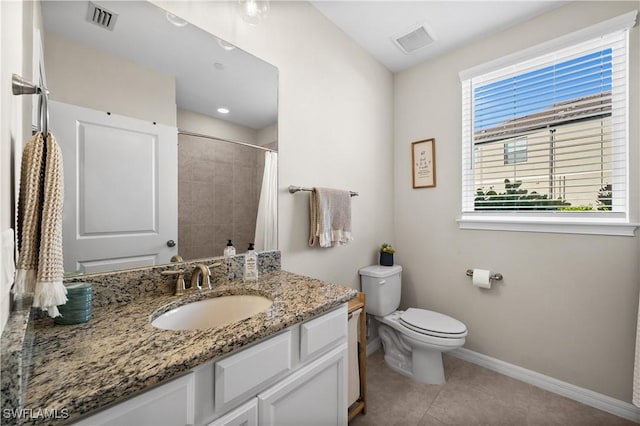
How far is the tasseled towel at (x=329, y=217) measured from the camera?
1.71 m

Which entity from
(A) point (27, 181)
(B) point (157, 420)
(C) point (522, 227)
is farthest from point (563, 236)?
A: (A) point (27, 181)

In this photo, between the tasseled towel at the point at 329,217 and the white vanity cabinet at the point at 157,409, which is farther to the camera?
the tasseled towel at the point at 329,217

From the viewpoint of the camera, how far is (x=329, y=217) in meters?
1.77

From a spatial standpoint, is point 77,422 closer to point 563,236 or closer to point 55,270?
point 55,270

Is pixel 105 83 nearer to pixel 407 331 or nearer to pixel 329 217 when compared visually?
pixel 329 217

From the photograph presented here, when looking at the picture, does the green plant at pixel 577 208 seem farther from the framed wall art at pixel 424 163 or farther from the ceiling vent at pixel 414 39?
the ceiling vent at pixel 414 39

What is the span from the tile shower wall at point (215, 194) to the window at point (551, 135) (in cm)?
166

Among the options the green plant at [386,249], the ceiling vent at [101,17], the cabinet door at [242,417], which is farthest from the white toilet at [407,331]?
the ceiling vent at [101,17]

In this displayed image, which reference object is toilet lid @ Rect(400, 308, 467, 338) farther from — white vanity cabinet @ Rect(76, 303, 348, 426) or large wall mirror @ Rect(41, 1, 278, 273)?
large wall mirror @ Rect(41, 1, 278, 273)

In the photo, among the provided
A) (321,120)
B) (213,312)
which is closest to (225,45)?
(321,120)

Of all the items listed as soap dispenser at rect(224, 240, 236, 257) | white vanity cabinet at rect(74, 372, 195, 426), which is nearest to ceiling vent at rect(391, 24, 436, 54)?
soap dispenser at rect(224, 240, 236, 257)

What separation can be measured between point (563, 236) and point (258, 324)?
199cm

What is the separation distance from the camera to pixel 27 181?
0.66 meters

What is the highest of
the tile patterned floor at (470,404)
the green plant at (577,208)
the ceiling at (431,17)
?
the ceiling at (431,17)
